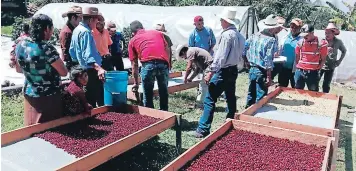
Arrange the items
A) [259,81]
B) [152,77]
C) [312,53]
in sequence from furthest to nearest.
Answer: [312,53], [259,81], [152,77]

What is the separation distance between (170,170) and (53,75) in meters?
1.59

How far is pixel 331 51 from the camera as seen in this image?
6250 millimetres

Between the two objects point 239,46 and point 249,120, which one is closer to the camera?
point 249,120

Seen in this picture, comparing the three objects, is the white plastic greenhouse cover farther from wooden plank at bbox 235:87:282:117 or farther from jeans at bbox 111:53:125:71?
wooden plank at bbox 235:87:282:117

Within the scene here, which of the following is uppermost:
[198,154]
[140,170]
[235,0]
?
[235,0]

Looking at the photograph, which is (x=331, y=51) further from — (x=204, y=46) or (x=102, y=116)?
(x=102, y=116)

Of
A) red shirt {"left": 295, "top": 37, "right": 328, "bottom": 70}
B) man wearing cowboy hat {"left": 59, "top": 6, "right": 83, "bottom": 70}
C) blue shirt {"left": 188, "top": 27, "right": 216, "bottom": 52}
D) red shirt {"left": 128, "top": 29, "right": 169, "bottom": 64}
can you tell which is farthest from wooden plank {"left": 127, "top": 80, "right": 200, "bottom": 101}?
red shirt {"left": 295, "top": 37, "right": 328, "bottom": 70}

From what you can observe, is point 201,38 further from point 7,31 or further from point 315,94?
point 7,31

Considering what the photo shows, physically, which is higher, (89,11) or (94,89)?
(89,11)

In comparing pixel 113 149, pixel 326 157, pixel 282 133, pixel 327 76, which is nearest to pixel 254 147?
pixel 282 133

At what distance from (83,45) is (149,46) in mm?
1017

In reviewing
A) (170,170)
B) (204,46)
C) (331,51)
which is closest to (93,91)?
(170,170)

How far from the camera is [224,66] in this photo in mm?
4766

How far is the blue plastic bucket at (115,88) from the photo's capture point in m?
4.60
